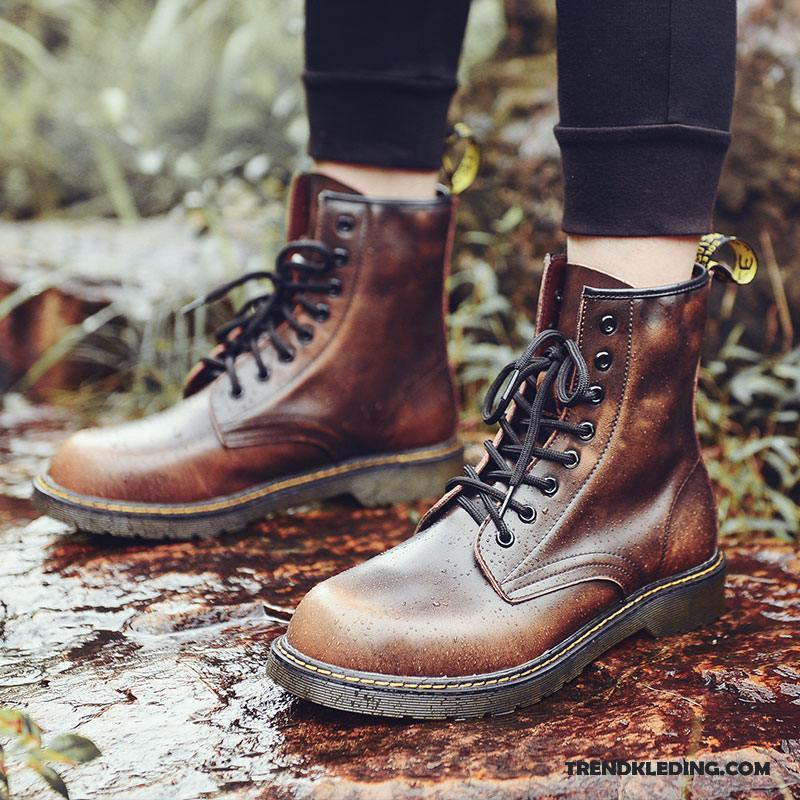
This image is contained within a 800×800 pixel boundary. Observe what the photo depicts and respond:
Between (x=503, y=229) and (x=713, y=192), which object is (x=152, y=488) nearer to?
(x=713, y=192)

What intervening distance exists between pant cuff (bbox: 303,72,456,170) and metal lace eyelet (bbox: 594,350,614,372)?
665mm

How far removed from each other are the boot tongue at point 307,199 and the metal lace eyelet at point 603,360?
2.28 ft

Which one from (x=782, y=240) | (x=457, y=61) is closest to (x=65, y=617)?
(x=457, y=61)

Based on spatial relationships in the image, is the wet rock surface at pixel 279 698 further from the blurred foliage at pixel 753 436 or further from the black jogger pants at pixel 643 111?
the black jogger pants at pixel 643 111

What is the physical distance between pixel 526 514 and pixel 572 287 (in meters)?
0.32

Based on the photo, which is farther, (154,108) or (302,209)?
(154,108)

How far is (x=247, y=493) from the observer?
1689mm

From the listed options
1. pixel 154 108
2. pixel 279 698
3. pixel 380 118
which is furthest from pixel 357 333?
pixel 154 108

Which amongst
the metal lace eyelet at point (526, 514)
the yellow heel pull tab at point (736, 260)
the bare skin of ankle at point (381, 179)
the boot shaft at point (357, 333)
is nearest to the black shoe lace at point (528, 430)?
the metal lace eyelet at point (526, 514)

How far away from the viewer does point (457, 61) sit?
1759 mm

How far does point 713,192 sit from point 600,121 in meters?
0.19

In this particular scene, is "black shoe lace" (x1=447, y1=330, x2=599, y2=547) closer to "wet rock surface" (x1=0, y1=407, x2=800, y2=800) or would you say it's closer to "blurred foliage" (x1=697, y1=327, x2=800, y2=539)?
"wet rock surface" (x1=0, y1=407, x2=800, y2=800)

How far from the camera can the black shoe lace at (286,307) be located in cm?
169

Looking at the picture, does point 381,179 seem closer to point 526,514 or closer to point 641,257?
point 641,257
